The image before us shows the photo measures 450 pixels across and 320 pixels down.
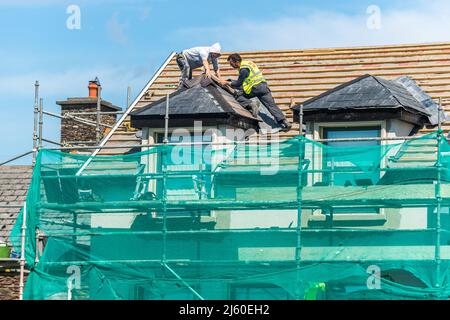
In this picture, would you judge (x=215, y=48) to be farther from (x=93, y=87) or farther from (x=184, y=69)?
(x=93, y=87)

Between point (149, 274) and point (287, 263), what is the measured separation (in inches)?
106

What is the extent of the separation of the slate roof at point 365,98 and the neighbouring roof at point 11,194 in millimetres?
10524

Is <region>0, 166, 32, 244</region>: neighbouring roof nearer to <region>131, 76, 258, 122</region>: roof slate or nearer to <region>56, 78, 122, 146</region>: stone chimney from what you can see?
<region>56, 78, 122, 146</region>: stone chimney

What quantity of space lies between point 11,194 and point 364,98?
43.3ft

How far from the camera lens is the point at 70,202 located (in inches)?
1048

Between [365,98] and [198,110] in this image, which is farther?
[198,110]

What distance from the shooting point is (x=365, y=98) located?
26.7 m

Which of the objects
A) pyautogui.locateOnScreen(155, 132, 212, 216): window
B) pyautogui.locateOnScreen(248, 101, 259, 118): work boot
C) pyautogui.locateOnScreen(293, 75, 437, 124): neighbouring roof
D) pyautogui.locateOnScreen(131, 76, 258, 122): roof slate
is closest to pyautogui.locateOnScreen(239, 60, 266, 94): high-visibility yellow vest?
pyautogui.locateOnScreen(248, 101, 259, 118): work boot

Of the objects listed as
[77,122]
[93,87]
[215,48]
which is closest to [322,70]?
[215,48]

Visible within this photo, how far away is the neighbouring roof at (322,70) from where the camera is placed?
2931 centimetres

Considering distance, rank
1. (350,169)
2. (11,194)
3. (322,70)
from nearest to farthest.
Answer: (350,169) → (322,70) → (11,194)

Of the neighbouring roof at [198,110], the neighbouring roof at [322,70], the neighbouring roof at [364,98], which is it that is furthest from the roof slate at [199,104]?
the neighbouring roof at [322,70]

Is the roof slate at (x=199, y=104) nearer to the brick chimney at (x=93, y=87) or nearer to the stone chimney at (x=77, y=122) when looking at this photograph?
the stone chimney at (x=77, y=122)
